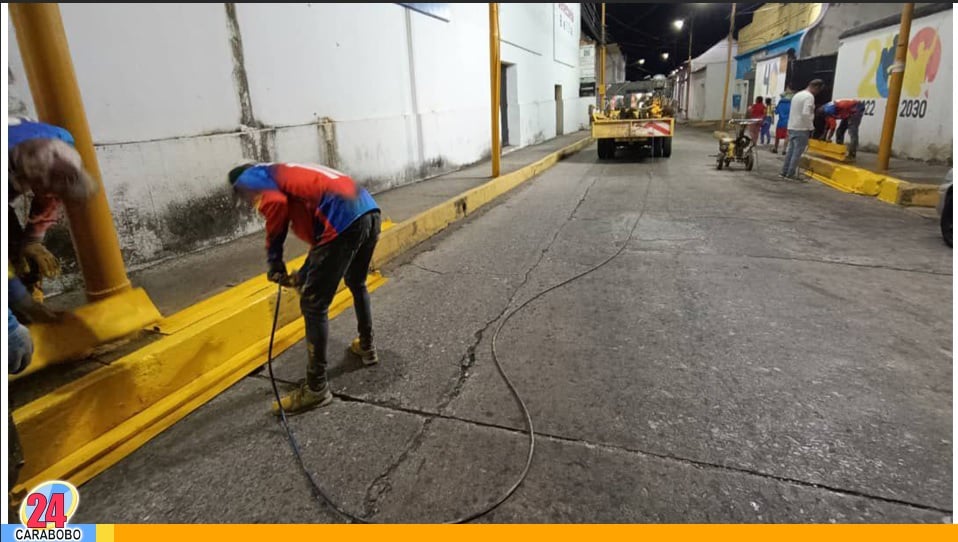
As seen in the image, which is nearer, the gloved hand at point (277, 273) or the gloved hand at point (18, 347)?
the gloved hand at point (18, 347)

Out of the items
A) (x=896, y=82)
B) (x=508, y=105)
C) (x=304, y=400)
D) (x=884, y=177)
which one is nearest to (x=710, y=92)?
→ (x=508, y=105)

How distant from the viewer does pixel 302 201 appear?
2.68 meters

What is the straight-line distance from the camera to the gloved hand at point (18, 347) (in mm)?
2076

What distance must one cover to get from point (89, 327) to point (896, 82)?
1064 centimetres

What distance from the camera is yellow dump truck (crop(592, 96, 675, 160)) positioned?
42.7 ft

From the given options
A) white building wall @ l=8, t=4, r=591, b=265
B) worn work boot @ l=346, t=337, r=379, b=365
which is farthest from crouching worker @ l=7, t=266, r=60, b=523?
white building wall @ l=8, t=4, r=591, b=265

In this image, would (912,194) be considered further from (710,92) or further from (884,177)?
(710,92)

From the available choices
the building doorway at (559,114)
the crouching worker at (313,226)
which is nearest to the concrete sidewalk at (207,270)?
the crouching worker at (313,226)

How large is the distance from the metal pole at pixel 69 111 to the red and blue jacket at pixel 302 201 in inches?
31.7

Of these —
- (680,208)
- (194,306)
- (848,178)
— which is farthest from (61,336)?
(848,178)

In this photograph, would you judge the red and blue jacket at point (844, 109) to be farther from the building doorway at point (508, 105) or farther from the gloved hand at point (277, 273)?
the gloved hand at point (277, 273)

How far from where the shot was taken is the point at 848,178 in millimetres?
8828

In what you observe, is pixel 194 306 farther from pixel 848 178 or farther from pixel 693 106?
pixel 693 106

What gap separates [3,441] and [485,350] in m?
2.33
